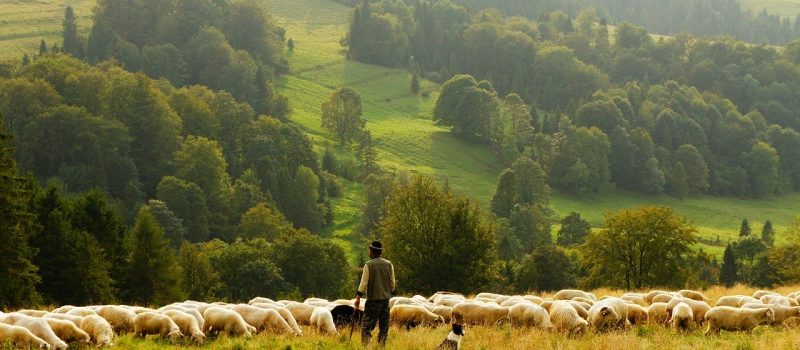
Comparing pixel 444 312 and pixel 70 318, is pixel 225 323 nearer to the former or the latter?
pixel 70 318

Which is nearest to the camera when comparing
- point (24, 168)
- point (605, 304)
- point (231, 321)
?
point (231, 321)

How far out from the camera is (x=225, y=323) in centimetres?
2497

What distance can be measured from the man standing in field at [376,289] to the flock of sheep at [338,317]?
687 mm

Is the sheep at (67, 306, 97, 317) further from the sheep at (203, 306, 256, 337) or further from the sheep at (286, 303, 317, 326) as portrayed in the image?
the sheep at (286, 303, 317, 326)

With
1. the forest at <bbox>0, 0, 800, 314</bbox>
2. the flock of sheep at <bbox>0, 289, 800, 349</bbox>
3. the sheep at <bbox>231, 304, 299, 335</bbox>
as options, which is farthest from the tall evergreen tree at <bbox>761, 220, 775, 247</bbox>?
the sheep at <bbox>231, 304, 299, 335</bbox>

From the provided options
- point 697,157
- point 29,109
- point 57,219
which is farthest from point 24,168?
point 697,157

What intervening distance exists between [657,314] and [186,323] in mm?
13936

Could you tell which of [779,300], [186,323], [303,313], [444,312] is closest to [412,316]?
[444,312]

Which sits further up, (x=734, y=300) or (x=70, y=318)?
(x=734, y=300)

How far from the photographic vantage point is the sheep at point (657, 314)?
92.8 feet

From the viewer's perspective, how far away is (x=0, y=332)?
21.5 metres

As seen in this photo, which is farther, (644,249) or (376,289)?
(644,249)

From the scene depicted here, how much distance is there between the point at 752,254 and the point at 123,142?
3665 inches

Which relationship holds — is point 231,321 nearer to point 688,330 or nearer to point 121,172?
point 688,330
